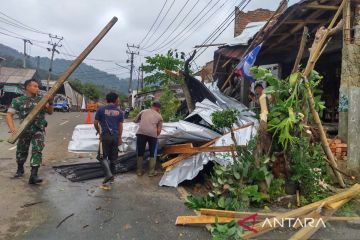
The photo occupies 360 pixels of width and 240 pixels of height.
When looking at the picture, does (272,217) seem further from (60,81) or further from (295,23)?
(295,23)

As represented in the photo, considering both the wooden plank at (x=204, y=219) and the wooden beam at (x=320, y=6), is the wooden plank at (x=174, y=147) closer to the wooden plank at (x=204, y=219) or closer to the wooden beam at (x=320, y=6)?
the wooden plank at (x=204, y=219)

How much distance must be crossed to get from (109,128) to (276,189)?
3.29m

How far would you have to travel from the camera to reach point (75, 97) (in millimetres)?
60250

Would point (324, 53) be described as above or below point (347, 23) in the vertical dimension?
above

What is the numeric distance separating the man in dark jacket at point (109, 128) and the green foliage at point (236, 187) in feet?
7.18

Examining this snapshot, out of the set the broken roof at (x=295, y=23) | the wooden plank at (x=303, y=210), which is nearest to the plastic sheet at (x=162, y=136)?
the wooden plank at (x=303, y=210)

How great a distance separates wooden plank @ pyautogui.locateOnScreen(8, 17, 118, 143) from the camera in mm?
6094

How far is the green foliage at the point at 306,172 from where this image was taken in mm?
5633

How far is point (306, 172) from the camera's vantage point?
5.64 meters

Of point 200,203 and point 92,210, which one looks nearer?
point 92,210

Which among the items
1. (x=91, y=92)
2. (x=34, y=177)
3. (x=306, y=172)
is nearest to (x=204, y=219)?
(x=306, y=172)

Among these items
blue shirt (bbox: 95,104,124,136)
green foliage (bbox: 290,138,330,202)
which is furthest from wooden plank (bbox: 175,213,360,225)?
blue shirt (bbox: 95,104,124,136)

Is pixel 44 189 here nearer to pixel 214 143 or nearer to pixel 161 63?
pixel 214 143

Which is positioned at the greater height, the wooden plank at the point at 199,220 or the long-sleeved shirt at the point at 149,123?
the long-sleeved shirt at the point at 149,123
